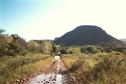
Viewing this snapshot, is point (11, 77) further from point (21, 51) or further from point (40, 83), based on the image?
point (21, 51)

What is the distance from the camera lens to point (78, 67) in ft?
70.7

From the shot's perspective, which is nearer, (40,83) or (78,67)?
(40,83)

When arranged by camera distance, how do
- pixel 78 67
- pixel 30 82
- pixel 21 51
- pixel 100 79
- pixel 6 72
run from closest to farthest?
pixel 100 79 → pixel 30 82 → pixel 6 72 → pixel 78 67 → pixel 21 51

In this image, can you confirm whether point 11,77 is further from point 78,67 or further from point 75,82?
point 78,67

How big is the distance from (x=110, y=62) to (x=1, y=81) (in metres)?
7.21

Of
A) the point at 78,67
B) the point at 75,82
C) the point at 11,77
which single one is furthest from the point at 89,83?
the point at 78,67

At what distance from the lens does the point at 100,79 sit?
1284cm

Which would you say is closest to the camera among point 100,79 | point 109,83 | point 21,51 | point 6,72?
point 109,83

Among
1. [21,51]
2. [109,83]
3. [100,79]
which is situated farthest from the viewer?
[21,51]

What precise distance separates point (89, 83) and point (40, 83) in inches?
129

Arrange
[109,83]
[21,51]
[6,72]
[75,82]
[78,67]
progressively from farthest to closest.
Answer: [21,51] → [78,67] → [6,72] → [75,82] → [109,83]

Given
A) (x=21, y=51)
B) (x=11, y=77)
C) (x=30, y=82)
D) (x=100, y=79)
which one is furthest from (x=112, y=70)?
(x=21, y=51)

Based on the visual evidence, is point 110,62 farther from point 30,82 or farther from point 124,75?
point 30,82

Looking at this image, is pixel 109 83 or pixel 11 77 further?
pixel 11 77
